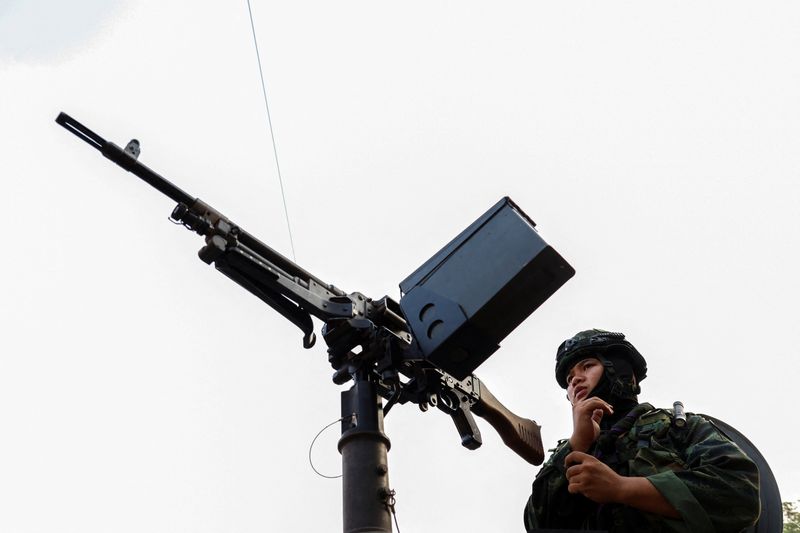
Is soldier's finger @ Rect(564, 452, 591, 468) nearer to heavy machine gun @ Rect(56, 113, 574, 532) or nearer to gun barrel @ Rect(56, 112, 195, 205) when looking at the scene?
heavy machine gun @ Rect(56, 113, 574, 532)

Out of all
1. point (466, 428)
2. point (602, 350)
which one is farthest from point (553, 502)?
point (466, 428)

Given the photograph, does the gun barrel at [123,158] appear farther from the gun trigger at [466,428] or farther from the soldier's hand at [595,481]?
the soldier's hand at [595,481]

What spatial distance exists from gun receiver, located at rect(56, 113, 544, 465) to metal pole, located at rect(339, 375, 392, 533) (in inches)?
9.9

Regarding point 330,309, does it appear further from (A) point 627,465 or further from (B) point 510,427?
(A) point 627,465

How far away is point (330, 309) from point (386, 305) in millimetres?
576

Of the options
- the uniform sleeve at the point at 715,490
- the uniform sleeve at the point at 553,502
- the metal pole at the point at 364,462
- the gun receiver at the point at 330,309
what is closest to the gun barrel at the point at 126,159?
the gun receiver at the point at 330,309

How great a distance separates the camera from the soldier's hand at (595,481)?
12.6ft

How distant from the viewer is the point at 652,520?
152 inches

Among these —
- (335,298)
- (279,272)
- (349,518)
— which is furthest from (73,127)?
(349,518)

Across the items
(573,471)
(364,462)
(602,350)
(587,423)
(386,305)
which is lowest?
(573,471)

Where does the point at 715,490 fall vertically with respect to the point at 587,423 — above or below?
below

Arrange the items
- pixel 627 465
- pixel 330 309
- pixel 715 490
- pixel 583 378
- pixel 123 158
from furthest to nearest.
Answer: pixel 330 309 → pixel 123 158 → pixel 583 378 → pixel 627 465 → pixel 715 490

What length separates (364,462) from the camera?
614 cm

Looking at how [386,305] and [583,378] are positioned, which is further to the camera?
[386,305]
